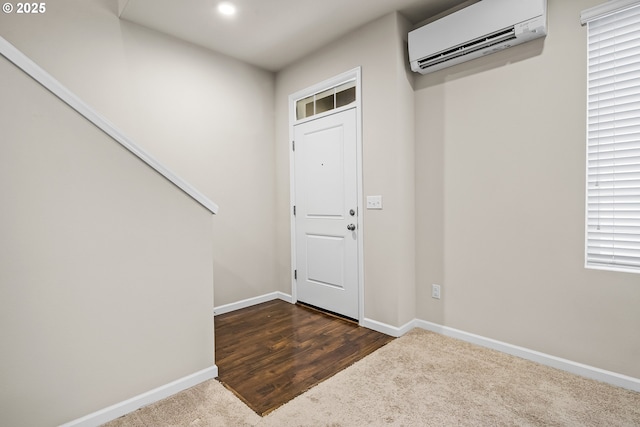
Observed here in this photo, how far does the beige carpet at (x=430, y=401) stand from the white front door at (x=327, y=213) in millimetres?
1068

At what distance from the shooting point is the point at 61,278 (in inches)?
59.7

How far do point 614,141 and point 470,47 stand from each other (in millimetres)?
1139

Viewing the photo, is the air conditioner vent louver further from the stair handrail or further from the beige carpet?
the beige carpet

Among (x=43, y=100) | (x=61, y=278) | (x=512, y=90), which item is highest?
(x=512, y=90)

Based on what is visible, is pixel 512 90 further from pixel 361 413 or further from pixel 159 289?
pixel 159 289

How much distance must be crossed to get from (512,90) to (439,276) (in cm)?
155

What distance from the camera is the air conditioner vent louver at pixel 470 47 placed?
7.15ft

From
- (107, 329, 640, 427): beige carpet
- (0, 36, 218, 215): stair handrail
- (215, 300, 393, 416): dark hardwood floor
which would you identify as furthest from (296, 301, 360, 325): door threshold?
(0, 36, 218, 215): stair handrail

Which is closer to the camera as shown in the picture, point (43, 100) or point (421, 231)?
point (43, 100)

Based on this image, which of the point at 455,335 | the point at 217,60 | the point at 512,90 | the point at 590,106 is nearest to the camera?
the point at 590,106

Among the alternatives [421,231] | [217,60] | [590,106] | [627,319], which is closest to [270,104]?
[217,60]

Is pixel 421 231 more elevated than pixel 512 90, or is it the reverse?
pixel 512 90

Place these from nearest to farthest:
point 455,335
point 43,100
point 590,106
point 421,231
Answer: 1. point 43,100
2. point 590,106
3. point 455,335
4. point 421,231

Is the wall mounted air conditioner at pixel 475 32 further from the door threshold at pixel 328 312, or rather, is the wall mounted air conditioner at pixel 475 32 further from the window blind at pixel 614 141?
the door threshold at pixel 328 312
